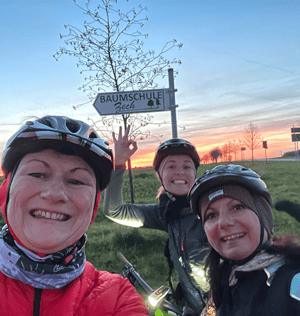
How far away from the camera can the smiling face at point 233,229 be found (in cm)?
206

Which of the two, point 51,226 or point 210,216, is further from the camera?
point 210,216

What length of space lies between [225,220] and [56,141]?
59.1 inches

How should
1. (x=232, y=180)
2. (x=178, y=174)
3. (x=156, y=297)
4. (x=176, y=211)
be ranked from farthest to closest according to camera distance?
(x=178, y=174)
(x=176, y=211)
(x=156, y=297)
(x=232, y=180)

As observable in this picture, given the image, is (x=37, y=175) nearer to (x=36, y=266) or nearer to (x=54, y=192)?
(x=54, y=192)

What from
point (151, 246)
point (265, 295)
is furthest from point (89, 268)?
point (151, 246)

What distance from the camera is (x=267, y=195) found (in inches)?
88.2

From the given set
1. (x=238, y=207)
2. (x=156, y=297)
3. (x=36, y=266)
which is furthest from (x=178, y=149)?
(x=36, y=266)

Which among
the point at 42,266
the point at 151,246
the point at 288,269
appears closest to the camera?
the point at 288,269

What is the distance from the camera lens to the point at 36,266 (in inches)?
70.8

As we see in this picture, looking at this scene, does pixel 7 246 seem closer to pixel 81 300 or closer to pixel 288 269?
pixel 81 300

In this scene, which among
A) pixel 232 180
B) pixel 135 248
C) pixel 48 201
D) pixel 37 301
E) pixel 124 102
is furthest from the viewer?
pixel 135 248

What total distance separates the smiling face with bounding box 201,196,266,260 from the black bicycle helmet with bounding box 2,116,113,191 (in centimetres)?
103

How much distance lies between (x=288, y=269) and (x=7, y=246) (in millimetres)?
1969

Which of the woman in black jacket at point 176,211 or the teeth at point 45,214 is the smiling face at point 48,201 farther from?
the woman in black jacket at point 176,211
